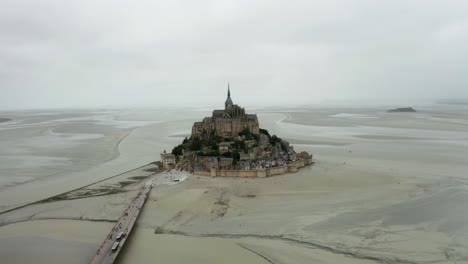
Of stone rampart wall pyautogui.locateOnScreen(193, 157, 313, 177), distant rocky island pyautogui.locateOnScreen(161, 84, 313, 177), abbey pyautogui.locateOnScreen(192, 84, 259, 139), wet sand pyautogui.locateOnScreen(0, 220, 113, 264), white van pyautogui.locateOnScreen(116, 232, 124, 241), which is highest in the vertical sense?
abbey pyautogui.locateOnScreen(192, 84, 259, 139)

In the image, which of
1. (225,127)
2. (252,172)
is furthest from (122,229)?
(225,127)

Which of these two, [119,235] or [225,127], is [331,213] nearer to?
[119,235]

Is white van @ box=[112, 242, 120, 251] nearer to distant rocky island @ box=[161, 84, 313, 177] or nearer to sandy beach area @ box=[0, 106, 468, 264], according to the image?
sandy beach area @ box=[0, 106, 468, 264]

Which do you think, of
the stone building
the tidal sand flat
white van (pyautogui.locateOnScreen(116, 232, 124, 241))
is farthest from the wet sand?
the stone building

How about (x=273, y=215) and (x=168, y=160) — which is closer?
(x=273, y=215)

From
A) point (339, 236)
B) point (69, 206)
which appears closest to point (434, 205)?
point (339, 236)

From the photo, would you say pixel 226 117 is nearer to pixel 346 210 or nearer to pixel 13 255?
pixel 346 210

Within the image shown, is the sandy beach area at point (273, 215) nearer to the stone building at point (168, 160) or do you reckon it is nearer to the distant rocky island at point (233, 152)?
the distant rocky island at point (233, 152)
